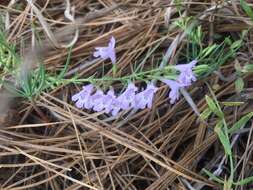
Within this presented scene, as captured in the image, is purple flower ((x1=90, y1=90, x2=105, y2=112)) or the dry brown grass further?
the dry brown grass

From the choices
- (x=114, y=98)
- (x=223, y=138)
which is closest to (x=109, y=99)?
(x=114, y=98)

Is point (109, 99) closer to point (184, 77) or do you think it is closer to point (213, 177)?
point (184, 77)

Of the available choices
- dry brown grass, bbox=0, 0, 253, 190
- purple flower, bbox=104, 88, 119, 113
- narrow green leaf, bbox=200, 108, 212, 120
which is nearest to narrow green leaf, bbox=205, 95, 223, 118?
narrow green leaf, bbox=200, 108, 212, 120

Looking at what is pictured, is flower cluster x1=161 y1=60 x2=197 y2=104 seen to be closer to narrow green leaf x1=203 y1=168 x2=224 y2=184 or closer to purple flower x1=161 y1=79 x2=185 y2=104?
purple flower x1=161 y1=79 x2=185 y2=104

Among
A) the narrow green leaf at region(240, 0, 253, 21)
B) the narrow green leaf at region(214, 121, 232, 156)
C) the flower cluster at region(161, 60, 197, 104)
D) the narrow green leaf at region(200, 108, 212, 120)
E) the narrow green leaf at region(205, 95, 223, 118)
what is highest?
the narrow green leaf at region(240, 0, 253, 21)

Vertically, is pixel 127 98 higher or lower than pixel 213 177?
higher

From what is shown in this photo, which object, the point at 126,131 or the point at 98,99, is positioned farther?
the point at 126,131

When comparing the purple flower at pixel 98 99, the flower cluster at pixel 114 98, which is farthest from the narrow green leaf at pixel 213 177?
the purple flower at pixel 98 99
